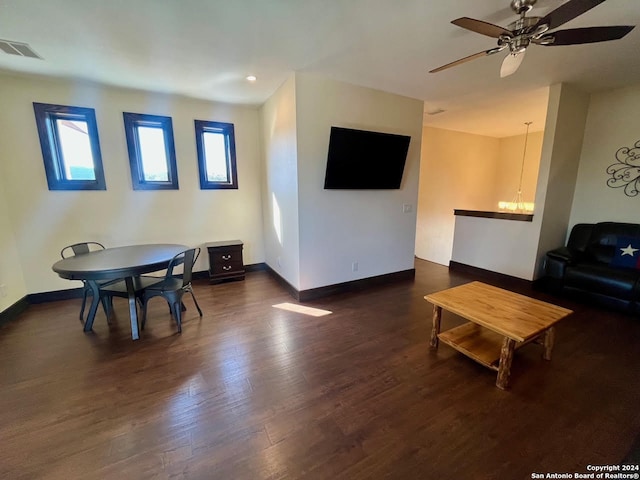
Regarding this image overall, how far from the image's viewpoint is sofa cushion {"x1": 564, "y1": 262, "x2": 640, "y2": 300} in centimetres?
288

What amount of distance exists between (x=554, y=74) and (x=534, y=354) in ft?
10.2

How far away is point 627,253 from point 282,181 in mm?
4483

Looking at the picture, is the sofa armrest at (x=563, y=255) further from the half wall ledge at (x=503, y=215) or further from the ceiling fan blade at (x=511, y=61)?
the ceiling fan blade at (x=511, y=61)

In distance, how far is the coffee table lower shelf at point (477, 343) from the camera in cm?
201

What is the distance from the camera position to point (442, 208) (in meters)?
5.70

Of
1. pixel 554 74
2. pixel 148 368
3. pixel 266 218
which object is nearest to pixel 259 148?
pixel 266 218

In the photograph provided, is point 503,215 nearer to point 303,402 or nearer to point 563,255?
point 563,255

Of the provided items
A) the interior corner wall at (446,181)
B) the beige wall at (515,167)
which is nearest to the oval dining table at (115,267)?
the interior corner wall at (446,181)

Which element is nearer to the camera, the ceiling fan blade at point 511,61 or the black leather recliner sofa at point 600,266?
the ceiling fan blade at point 511,61

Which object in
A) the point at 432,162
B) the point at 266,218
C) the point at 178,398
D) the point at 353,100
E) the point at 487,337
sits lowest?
the point at 178,398

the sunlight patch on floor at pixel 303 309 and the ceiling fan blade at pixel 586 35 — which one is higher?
the ceiling fan blade at pixel 586 35

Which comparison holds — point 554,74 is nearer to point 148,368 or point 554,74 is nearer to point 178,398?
Result: point 178,398

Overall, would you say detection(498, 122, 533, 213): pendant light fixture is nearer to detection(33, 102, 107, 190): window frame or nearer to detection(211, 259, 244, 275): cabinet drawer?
detection(211, 259, 244, 275): cabinet drawer

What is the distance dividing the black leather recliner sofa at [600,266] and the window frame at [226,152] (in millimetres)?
4872
